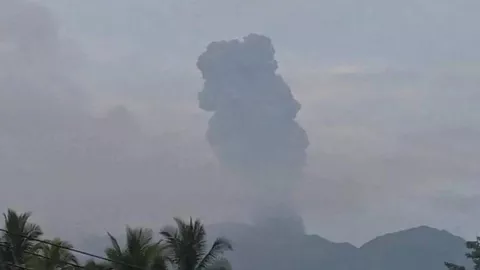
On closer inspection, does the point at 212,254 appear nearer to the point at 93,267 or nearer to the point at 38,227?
the point at 93,267

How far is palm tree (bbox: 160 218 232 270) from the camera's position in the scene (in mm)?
34844

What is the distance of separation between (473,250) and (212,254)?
3011 cm

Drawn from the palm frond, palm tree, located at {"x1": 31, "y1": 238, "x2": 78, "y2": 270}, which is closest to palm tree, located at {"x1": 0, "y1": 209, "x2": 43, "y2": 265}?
palm tree, located at {"x1": 31, "y1": 238, "x2": 78, "y2": 270}

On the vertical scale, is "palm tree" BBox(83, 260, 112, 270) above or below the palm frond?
below

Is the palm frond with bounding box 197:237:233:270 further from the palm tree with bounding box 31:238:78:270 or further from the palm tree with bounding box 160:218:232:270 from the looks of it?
the palm tree with bounding box 31:238:78:270

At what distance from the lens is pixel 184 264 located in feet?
114

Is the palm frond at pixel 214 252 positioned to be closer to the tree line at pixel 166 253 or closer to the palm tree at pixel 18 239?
the tree line at pixel 166 253

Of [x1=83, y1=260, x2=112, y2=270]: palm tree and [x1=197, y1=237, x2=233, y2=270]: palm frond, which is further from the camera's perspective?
[x1=83, y1=260, x2=112, y2=270]: palm tree

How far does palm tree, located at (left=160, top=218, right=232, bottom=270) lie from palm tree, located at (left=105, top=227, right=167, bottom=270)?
539mm

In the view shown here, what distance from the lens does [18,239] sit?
3769cm

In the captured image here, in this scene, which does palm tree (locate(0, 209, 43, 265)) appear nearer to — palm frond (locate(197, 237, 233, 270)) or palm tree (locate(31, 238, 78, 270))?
palm tree (locate(31, 238, 78, 270))

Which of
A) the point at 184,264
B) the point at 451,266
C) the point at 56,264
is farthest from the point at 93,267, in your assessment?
the point at 451,266

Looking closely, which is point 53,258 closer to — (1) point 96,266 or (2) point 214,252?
(1) point 96,266

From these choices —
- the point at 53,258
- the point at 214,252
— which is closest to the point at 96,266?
the point at 53,258
